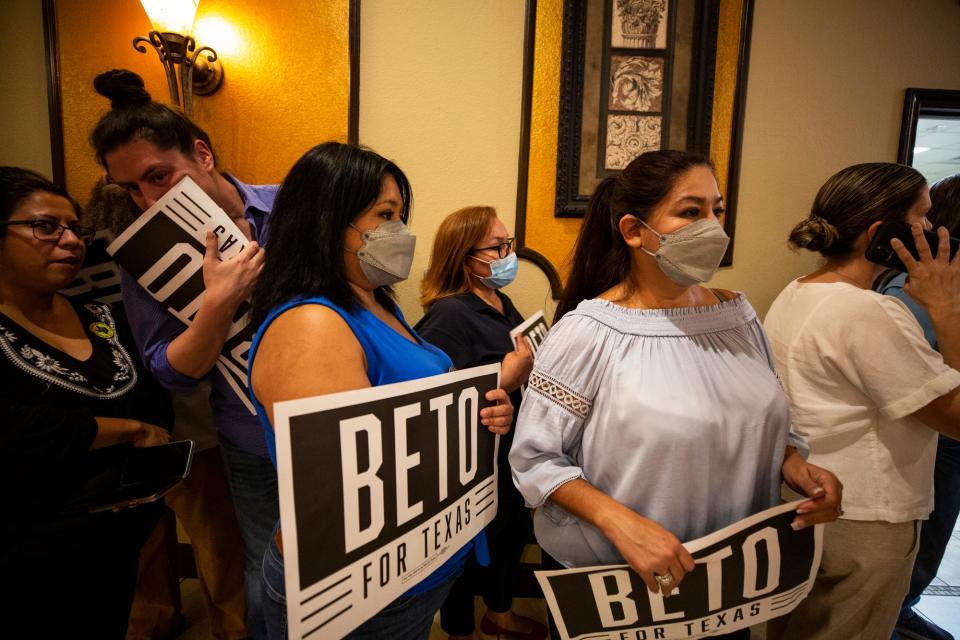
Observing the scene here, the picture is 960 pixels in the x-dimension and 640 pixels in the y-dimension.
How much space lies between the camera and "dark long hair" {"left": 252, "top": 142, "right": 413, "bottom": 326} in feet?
2.59

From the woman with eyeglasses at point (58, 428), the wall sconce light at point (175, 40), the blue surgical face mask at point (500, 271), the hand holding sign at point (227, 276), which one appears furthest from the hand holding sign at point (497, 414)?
Result: the wall sconce light at point (175, 40)

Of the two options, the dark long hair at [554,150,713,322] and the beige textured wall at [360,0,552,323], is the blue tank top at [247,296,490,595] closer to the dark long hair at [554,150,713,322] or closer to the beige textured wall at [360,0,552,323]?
the dark long hair at [554,150,713,322]

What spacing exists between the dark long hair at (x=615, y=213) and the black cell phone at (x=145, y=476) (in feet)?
3.56

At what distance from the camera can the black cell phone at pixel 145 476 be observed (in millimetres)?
1062

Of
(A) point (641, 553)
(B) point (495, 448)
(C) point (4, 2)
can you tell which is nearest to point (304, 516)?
(B) point (495, 448)

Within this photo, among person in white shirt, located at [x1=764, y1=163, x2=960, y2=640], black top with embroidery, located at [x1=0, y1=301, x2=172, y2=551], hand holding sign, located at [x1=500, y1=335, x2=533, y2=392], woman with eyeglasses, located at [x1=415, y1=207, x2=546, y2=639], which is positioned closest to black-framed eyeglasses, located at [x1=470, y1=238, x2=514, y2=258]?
woman with eyeglasses, located at [x1=415, y1=207, x2=546, y2=639]

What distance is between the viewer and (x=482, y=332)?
162 cm

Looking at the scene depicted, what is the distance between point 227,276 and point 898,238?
1833 millimetres

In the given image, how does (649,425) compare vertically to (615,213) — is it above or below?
below

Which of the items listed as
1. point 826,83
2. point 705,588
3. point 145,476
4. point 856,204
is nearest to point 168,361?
point 145,476

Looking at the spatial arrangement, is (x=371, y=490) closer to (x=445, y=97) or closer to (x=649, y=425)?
(x=649, y=425)

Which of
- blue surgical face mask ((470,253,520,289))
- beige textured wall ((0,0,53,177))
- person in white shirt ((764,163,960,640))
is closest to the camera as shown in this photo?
person in white shirt ((764,163,960,640))

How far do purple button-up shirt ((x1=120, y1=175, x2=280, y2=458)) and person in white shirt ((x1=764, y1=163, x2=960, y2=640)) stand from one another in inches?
59.9

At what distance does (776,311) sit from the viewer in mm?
1385
